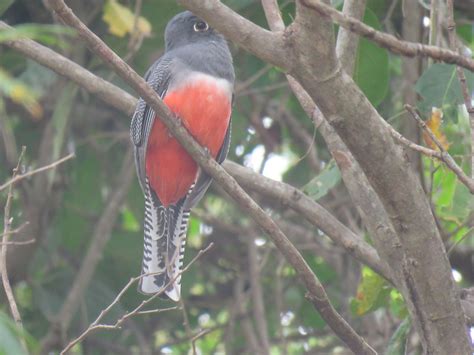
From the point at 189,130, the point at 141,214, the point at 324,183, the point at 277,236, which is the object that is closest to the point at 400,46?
the point at 277,236

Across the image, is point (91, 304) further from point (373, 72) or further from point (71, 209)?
point (373, 72)

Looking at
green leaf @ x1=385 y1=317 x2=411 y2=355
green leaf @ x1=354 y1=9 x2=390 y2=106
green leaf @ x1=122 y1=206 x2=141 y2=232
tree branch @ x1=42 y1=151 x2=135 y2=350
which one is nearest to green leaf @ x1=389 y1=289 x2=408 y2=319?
green leaf @ x1=385 y1=317 x2=411 y2=355

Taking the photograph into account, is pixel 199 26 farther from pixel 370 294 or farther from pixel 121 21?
pixel 370 294

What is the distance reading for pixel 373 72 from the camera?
155 inches

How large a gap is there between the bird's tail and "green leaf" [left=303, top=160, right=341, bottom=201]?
770mm

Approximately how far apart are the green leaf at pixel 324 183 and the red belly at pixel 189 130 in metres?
0.83

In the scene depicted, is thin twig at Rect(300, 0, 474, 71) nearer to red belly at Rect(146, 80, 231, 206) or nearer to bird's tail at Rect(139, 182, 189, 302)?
bird's tail at Rect(139, 182, 189, 302)

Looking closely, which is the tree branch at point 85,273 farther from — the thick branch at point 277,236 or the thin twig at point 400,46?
the thin twig at point 400,46

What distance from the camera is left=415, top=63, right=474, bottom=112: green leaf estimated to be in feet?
11.5

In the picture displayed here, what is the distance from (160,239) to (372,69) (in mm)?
1320

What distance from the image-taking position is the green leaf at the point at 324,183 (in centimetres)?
373

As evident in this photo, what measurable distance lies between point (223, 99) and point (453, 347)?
7.00 ft

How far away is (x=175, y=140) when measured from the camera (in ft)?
15.0

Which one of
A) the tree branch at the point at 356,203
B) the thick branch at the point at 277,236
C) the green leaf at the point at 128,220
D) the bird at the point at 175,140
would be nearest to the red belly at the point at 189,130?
the bird at the point at 175,140
